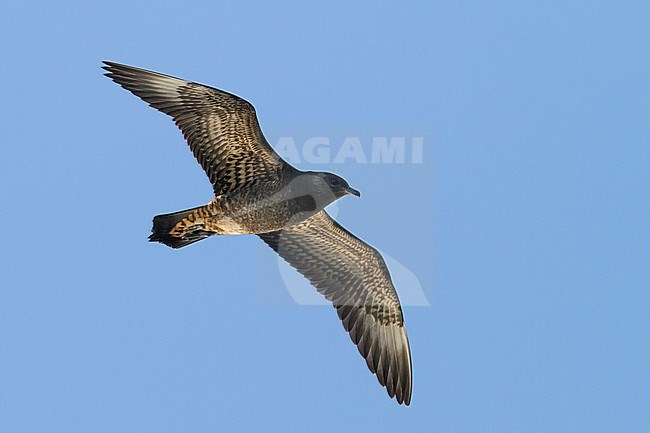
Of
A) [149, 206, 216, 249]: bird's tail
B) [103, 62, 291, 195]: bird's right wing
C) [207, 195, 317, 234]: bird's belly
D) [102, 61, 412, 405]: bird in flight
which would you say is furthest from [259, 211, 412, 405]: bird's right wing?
[149, 206, 216, 249]: bird's tail

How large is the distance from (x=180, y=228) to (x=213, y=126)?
4.81 feet

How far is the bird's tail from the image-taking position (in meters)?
15.1

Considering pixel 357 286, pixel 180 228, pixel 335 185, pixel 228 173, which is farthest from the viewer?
pixel 357 286

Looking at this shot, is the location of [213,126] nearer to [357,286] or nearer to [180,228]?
[180,228]

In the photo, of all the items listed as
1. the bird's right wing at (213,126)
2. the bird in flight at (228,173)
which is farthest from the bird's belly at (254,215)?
the bird's right wing at (213,126)

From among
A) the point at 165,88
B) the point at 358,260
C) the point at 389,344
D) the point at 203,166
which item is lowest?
the point at 389,344

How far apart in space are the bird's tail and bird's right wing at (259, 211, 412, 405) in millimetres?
1713

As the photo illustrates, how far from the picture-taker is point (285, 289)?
17188mm

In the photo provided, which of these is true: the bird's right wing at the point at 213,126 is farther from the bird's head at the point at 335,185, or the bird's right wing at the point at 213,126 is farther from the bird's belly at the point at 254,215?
the bird's head at the point at 335,185

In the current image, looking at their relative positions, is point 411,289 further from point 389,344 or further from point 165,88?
point 165,88

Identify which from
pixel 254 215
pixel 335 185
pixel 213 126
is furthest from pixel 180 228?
pixel 335 185

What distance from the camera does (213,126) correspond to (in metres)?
15.3

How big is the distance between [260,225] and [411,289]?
331cm

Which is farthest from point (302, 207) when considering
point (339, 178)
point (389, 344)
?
point (389, 344)
